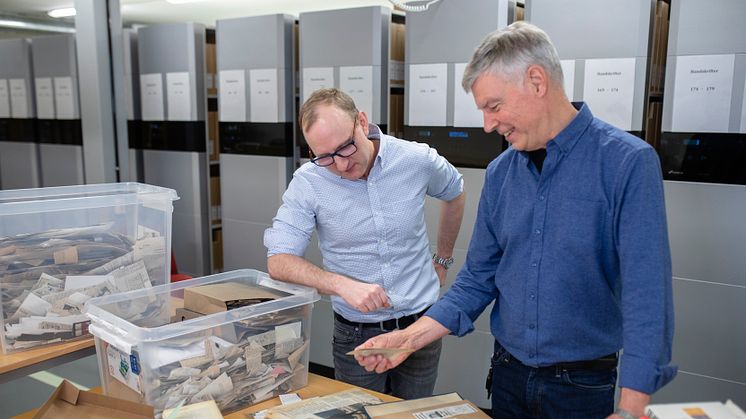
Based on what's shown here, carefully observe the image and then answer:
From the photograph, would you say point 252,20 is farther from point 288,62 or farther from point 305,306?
point 305,306

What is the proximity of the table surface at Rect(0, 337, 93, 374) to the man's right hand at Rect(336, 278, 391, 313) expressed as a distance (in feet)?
2.60

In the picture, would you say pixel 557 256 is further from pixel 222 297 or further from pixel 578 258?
pixel 222 297

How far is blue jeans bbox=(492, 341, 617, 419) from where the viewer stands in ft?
4.67

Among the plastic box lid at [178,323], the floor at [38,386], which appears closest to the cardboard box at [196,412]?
the plastic box lid at [178,323]

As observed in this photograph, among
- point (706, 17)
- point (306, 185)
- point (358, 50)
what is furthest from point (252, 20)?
point (706, 17)

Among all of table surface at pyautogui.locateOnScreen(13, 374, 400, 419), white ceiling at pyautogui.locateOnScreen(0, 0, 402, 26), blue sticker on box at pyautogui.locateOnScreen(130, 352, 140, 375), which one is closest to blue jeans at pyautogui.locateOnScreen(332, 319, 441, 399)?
table surface at pyautogui.locateOnScreen(13, 374, 400, 419)

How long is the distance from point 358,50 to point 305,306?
2069 millimetres

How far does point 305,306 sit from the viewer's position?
1.63m

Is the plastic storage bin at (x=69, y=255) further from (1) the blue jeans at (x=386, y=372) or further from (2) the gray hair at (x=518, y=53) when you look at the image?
(2) the gray hair at (x=518, y=53)

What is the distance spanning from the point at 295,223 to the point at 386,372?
1.80 feet

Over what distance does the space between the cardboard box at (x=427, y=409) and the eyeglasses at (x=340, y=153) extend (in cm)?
69

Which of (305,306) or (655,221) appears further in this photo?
(305,306)

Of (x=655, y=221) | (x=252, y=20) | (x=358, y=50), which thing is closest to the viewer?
(x=655, y=221)

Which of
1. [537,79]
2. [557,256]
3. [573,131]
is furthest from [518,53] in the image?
[557,256]
